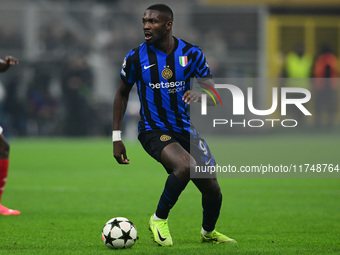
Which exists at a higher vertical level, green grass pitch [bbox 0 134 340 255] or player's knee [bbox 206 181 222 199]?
player's knee [bbox 206 181 222 199]

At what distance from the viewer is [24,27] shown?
22.8 m

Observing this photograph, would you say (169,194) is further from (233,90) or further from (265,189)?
(265,189)

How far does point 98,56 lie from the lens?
22.5 metres

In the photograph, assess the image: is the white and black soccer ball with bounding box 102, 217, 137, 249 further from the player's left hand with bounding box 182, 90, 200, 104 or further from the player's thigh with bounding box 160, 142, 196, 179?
the player's left hand with bounding box 182, 90, 200, 104

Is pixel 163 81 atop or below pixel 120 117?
atop

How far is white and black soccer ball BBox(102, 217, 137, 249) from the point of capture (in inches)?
247

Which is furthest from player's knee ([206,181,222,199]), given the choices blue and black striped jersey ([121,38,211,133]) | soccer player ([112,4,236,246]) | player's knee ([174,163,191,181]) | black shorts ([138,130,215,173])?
blue and black striped jersey ([121,38,211,133])

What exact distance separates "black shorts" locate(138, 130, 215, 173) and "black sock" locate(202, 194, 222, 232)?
13.3 inches

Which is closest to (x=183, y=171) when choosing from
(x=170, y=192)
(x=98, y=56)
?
(x=170, y=192)

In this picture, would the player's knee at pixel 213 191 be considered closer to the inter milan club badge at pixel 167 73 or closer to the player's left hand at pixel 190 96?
the player's left hand at pixel 190 96

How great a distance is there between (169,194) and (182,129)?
625mm

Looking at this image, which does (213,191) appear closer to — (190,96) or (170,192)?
(170,192)

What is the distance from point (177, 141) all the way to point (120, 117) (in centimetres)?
55

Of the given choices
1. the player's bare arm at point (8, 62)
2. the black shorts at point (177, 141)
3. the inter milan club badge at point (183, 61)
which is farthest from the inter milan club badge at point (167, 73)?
the player's bare arm at point (8, 62)
